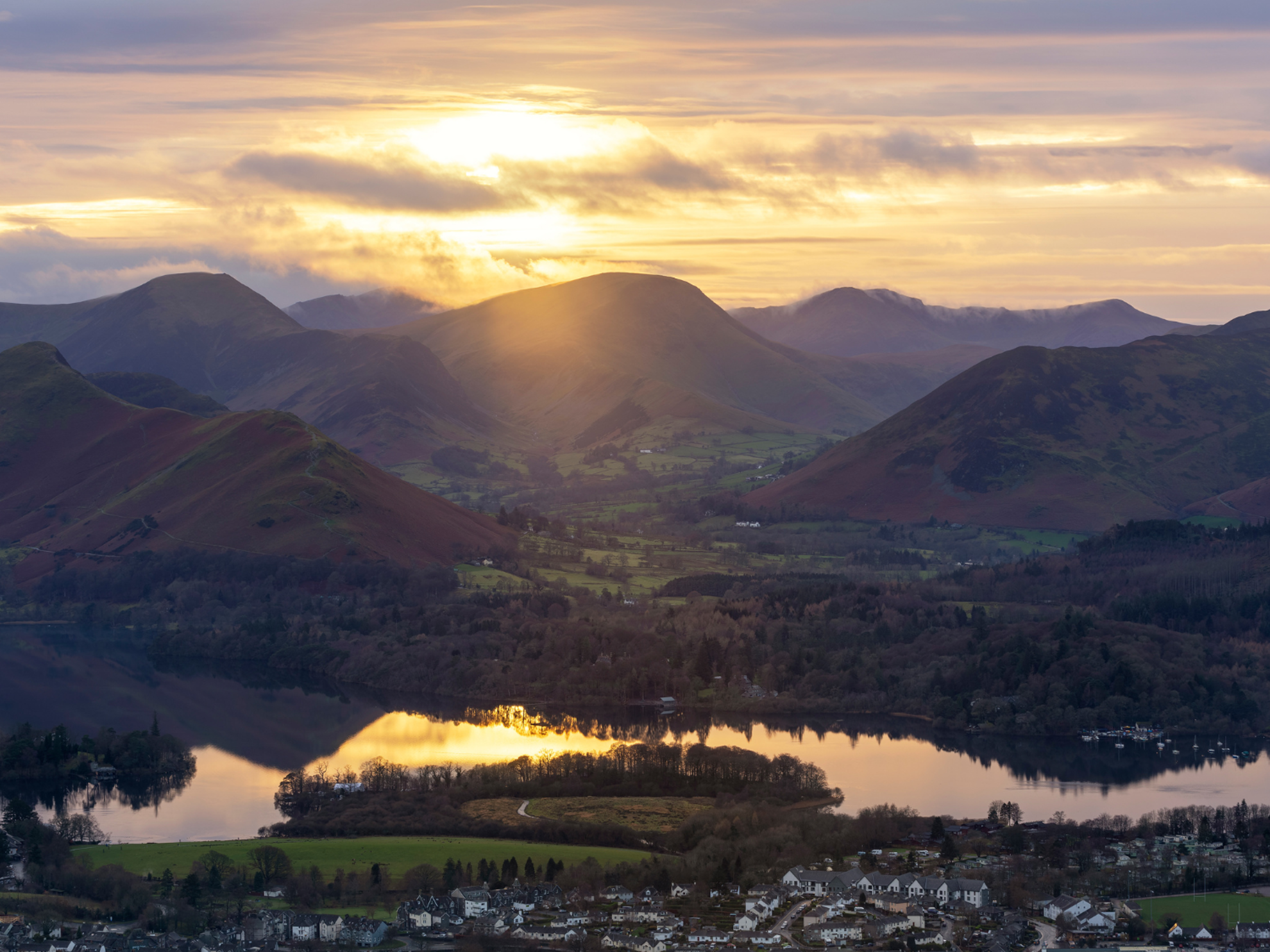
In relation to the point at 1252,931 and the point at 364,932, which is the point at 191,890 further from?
the point at 1252,931

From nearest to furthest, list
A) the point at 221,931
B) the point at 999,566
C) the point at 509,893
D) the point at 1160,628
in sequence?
the point at 221,931 < the point at 509,893 < the point at 1160,628 < the point at 999,566

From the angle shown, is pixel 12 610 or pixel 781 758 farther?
pixel 12 610

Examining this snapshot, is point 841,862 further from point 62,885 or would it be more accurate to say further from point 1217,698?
point 1217,698

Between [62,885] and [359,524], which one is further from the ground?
[359,524]

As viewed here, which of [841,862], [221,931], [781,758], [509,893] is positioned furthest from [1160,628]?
[221,931]

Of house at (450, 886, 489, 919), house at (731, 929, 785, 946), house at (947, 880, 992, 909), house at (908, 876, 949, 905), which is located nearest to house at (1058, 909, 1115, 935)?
house at (947, 880, 992, 909)

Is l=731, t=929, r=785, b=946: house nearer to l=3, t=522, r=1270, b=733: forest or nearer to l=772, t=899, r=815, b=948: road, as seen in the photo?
l=772, t=899, r=815, b=948: road

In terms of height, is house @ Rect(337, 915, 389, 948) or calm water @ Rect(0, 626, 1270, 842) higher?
calm water @ Rect(0, 626, 1270, 842)
